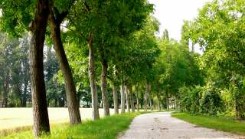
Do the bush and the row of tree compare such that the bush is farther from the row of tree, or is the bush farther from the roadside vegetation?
the row of tree

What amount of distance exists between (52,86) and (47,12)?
359ft

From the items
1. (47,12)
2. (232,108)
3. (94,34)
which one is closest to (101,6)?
(94,34)

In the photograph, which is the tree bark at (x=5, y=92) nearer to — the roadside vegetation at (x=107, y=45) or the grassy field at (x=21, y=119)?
the grassy field at (x=21, y=119)

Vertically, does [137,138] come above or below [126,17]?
below

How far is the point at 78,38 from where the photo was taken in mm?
30250

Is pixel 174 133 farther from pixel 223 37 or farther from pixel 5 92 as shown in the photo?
pixel 5 92

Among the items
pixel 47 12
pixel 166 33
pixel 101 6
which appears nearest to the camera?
pixel 47 12

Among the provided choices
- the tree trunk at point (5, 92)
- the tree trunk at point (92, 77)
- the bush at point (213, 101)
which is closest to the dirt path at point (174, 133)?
the tree trunk at point (92, 77)

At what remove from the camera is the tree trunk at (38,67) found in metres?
17.0

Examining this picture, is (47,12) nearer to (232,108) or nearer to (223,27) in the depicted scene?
(223,27)

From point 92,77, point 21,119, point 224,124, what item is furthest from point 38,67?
point 21,119

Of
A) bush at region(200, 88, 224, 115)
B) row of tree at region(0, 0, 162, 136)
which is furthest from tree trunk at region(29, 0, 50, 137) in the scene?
bush at region(200, 88, 224, 115)

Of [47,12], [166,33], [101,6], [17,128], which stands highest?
[166,33]

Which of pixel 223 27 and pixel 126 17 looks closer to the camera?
pixel 126 17
